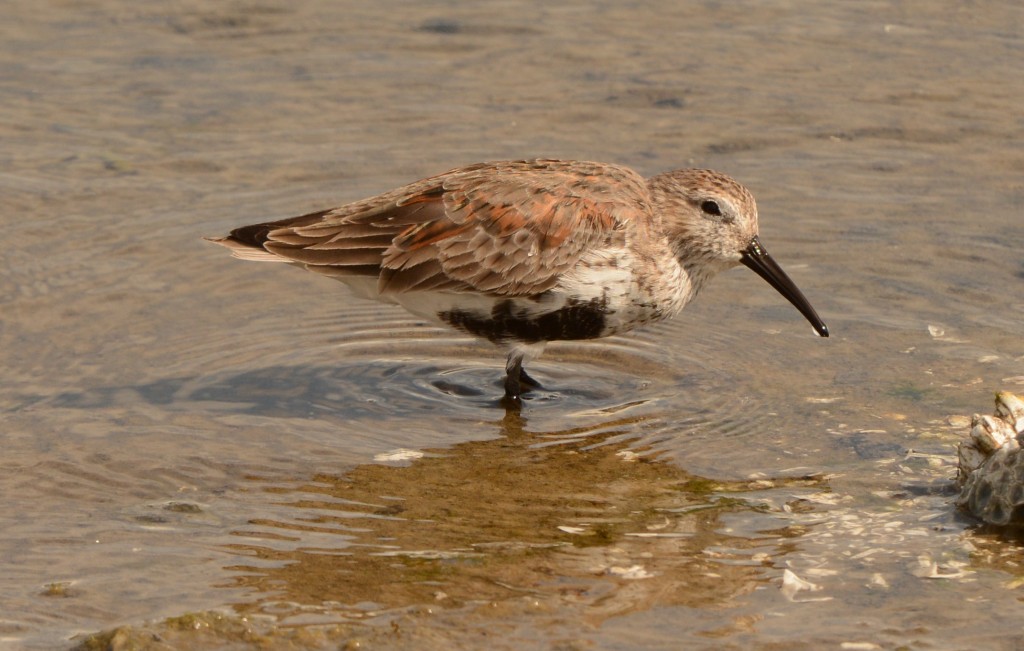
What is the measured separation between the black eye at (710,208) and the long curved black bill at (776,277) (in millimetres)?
347

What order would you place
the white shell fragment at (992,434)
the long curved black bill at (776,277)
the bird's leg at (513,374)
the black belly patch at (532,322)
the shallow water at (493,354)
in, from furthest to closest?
the long curved black bill at (776,277) < the bird's leg at (513,374) < the black belly patch at (532,322) < the white shell fragment at (992,434) < the shallow water at (493,354)

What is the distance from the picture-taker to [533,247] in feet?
31.8

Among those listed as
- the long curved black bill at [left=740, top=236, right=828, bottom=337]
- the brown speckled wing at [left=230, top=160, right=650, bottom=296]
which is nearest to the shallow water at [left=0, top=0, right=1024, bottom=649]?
the long curved black bill at [left=740, top=236, right=828, bottom=337]

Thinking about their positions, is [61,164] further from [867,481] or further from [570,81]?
[867,481]

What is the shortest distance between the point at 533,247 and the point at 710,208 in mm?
1263

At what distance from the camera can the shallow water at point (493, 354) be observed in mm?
6984

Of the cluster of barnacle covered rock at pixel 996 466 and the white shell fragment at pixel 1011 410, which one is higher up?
the white shell fragment at pixel 1011 410

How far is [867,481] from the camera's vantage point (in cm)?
830

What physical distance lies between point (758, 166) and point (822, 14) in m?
3.62

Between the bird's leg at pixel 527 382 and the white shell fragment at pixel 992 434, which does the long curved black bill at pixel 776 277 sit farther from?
the white shell fragment at pixel 992 434

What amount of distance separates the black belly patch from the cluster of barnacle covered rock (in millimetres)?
2611

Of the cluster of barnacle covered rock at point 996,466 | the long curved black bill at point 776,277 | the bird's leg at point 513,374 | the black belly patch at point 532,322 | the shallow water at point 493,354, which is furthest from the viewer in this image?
the long curved black bill at point 776,277

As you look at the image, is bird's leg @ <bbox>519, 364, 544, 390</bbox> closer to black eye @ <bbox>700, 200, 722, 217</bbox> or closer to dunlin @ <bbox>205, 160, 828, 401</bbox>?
dunlin @ <bbox>205, 160, 828, 401</bbox>

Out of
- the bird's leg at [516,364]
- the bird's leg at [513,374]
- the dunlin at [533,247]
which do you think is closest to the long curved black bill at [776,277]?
the dunlin at [533,247]
